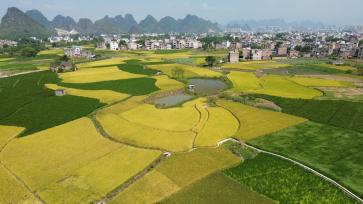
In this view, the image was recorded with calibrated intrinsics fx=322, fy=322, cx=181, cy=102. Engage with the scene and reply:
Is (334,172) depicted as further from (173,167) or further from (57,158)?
(57,158)

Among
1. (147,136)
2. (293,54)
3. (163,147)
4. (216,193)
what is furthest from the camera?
(293,54)

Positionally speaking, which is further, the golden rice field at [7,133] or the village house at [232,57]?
the village house at [232,57]

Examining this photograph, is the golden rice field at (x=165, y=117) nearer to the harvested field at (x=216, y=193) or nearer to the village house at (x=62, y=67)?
the harvested field at (x=216, y=193)

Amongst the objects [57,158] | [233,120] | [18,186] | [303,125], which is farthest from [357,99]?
[18,186]

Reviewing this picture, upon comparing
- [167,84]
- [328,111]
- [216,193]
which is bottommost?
[216,193]

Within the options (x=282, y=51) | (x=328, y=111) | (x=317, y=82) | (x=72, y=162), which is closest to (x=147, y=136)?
(x=72, y=162)

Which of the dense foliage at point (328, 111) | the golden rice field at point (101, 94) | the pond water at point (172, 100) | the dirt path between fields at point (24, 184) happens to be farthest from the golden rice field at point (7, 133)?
the dense foliage at point (328, 111)

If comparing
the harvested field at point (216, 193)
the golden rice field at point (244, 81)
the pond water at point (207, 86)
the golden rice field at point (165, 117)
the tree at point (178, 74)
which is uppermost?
the tree at point (178, 74)

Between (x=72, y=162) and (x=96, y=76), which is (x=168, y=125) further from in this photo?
(x=96, y=76)
